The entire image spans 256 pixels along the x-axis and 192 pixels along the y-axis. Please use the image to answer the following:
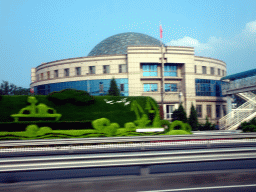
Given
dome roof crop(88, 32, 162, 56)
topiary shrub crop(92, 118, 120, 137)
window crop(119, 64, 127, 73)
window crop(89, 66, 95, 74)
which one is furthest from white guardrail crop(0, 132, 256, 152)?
dome roof crop(88, 32, 162, 56)

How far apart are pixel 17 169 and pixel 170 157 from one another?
4201mm

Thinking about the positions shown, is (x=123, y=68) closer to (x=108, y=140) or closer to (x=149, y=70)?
(x=149, y=70)

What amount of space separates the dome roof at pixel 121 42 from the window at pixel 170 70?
34.3ft

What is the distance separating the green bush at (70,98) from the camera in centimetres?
2084

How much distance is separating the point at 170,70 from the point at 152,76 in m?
3.84

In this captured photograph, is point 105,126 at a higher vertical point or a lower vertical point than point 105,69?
lower

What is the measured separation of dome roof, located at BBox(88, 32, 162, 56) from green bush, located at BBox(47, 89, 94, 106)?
26.2 metres

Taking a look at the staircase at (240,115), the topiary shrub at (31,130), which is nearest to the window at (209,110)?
the staircase at (240,115)

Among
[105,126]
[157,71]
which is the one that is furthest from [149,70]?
[105,126]

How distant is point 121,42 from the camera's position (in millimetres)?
49188

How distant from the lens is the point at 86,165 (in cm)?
641

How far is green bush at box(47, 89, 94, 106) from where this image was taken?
A: 68.4 feet

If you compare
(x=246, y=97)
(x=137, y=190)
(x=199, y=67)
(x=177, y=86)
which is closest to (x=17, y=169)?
(x=137, y=190)

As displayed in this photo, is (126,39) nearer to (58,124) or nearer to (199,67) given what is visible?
(199,67)
